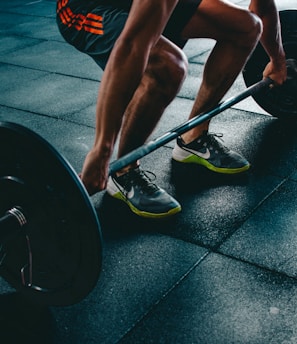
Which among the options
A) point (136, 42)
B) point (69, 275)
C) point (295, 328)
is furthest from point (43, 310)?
point (136, 42)

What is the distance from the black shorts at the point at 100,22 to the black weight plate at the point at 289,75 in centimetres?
60

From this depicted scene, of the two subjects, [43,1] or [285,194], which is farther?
[43,1]

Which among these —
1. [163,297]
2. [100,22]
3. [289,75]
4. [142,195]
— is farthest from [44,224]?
[289,75]

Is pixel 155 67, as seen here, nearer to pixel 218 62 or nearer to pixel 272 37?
pixel 218 62

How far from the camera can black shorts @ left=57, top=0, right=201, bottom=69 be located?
5.73ft

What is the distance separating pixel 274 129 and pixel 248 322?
51.1 inches

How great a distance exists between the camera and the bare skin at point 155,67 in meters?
1.44

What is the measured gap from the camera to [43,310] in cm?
150

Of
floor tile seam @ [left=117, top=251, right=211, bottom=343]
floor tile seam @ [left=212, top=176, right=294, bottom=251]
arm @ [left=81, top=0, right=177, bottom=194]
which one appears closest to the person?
arm @ [left=81, top=0, right=177, bottom=194]

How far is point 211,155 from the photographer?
7.13ft

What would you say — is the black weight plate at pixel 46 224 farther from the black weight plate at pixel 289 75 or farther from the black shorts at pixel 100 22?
the black weight plate at pixel 289 75

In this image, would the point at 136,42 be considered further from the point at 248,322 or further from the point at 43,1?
the point at 43,1

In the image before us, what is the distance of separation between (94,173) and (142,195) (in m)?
0.44

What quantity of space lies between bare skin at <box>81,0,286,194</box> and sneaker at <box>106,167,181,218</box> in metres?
0.13
